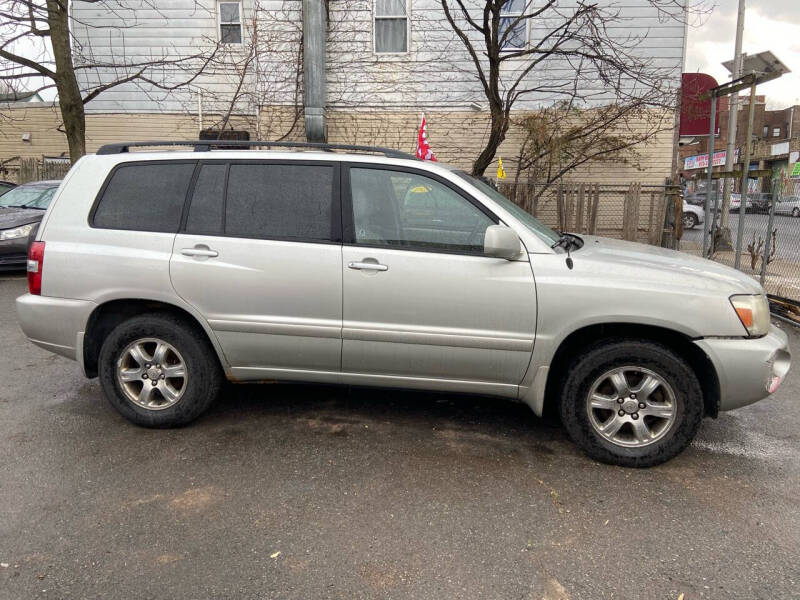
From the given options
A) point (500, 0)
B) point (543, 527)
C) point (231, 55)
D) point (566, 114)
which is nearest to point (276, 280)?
point (543, 527)

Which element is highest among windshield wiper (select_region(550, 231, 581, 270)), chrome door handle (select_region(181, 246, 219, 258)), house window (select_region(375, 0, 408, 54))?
house window (select_region(375, 0, 408, 54))

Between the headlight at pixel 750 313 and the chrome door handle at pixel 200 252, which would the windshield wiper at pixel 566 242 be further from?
the chrome door handle at pixel 200 252

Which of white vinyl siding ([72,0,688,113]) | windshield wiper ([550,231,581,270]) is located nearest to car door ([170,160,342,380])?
windshield wiper ([550,231,581,270])

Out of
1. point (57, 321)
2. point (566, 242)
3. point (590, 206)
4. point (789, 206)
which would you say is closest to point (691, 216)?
point (789, 206)

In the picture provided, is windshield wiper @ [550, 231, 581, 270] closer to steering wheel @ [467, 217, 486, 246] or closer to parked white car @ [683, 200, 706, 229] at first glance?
steering wheel @ [467, 217, 486, 246]

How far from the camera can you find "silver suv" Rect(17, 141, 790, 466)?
11.3 ft

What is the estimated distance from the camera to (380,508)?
309 centimetres

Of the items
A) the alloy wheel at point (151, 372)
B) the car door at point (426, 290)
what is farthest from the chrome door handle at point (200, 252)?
the car door at point (426, 290)

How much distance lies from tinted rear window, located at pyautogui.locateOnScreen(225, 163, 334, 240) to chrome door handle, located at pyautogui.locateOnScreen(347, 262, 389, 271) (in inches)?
10.4

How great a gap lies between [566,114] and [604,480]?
11.4 m

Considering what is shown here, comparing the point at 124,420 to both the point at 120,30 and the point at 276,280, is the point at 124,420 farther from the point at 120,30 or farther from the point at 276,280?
the point at 120,30

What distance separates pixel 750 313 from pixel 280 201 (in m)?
2.95

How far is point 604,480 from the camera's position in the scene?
3414 millimetres

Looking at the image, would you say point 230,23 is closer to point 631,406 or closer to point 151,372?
point 151,372
